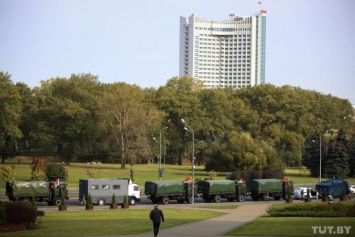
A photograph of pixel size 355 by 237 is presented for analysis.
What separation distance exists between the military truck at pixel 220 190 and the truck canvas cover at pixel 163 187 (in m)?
2.70

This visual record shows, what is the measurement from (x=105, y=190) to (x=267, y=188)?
1640cm

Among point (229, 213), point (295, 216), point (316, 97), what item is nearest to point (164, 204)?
point (229, 213)

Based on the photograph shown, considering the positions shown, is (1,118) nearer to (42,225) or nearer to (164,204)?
(164,204)

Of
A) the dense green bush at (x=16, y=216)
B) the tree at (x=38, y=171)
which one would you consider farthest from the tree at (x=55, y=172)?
the dense green bush at (x=16, y=216)

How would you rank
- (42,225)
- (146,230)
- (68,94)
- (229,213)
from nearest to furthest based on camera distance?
1. (146,230)
2. (42,225)
3. (229,213)
4. (68,94)

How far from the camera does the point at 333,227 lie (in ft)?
117

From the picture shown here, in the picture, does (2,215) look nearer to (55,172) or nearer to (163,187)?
(163,187)

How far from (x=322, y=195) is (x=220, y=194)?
950cm

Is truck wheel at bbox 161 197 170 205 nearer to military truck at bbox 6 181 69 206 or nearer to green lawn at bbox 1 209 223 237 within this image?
military truck at bbox 6 181 69 206

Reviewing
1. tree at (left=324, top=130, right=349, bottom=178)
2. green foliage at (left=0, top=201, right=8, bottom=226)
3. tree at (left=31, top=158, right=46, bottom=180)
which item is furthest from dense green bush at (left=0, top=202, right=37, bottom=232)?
tree at (left=324, top=130, right=349, bottom=178)

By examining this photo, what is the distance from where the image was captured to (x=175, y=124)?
123 metres

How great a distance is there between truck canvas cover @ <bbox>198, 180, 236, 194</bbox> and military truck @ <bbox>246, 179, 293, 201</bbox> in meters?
2.35

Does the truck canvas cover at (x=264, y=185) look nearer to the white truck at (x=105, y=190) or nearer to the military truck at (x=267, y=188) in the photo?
the military truck at (x=267, y=188)

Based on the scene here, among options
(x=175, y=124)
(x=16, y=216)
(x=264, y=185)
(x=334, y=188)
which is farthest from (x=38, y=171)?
(x=175, y=124)
